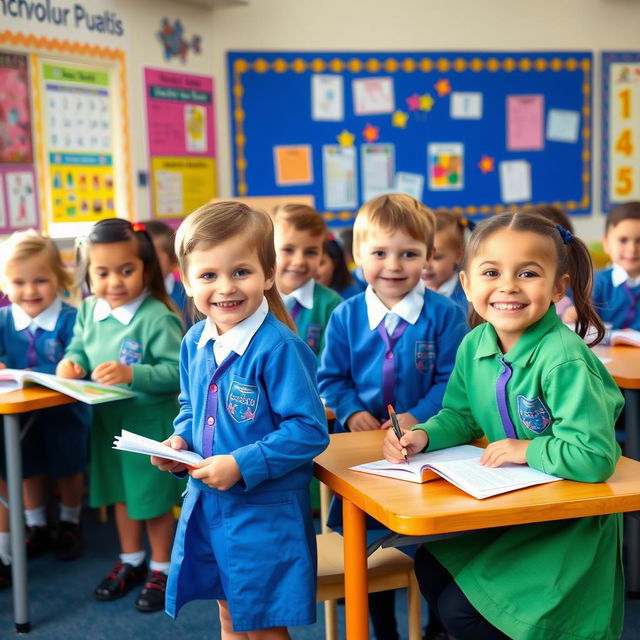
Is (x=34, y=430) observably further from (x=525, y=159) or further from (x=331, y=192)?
(x=525, y=159)

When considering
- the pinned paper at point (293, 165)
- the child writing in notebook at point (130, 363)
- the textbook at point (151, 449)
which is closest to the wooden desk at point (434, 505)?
the textbook at point (151, 449)

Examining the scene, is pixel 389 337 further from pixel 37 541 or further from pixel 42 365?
pixel 37 541

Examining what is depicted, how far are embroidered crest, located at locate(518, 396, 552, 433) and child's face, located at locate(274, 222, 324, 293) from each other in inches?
54.3

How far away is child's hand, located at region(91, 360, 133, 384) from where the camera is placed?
2422 mm

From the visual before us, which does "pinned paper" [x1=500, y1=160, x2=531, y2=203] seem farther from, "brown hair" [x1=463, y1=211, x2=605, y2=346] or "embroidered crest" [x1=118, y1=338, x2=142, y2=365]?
"brown hair" [x1=463, y1=211, x2=605, y2=346]

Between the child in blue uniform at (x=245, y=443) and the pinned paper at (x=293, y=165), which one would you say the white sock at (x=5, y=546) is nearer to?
the child in blue uniform at (x=245, y=443)

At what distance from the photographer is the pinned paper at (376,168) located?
218 inches

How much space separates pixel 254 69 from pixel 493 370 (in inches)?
155

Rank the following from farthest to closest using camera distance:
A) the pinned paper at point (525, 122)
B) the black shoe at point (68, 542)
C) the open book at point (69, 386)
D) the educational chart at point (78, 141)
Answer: the pinned paper at point (525, 122) < the educational chart at point (78, 141) < the black shoe at point (68, 542) < the open book at point (69, 386)

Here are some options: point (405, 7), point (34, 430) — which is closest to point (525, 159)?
point (405, 7)

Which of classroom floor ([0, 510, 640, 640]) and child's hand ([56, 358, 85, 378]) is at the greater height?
child's hand ([56, 358, 85, 378])

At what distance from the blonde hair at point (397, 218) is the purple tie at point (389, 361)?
0.79ft

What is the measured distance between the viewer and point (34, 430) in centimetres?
312

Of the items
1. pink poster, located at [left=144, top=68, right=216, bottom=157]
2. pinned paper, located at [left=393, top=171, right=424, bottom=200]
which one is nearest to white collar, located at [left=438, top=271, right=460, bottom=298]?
pink poster, located at [left=144, top=68, right=216, bottom=157]
